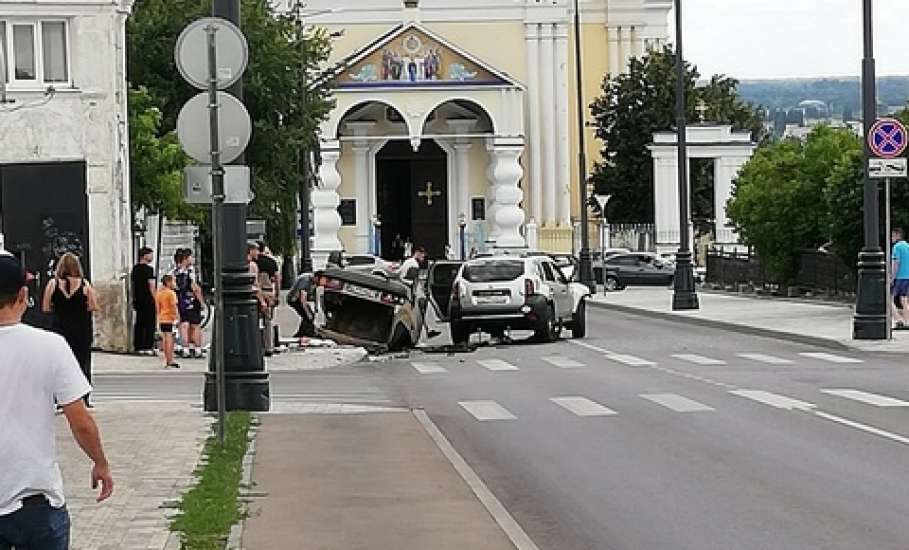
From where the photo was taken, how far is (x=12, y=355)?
6.70 m

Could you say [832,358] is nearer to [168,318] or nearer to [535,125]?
[168,318]

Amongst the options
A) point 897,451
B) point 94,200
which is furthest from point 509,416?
point 94,200

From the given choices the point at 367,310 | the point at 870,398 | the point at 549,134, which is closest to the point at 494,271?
the point at 367,310

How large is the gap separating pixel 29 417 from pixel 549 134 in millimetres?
76982

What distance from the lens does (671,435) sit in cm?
1653

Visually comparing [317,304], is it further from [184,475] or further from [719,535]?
[719,535]

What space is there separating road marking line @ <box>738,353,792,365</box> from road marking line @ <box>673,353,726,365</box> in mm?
602

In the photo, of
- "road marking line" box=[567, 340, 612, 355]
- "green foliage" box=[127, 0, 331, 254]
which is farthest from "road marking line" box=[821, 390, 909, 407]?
"green foliage" box=[127, 0, 331, 254]

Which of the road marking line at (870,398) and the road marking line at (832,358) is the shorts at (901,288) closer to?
the road marking line at (832,358)

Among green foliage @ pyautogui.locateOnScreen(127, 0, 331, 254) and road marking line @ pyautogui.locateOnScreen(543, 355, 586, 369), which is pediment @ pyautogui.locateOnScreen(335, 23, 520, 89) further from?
road marking line @ pyautogui.locateOnScreen(543, 355, 586, 369)

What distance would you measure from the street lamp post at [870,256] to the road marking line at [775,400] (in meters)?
7.87

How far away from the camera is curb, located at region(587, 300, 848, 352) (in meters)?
29.3

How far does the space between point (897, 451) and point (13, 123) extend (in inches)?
693

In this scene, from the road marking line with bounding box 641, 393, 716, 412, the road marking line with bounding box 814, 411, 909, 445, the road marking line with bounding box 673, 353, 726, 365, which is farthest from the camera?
the road marking line with bounding box 673, 353, 726, 365
